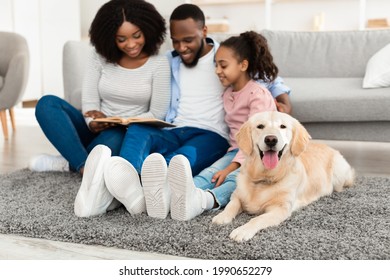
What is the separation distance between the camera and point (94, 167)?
1.65 metres

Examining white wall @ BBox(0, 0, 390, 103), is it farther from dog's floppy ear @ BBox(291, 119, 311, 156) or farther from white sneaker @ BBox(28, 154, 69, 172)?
dog's floppy ear @ BBox(291, 119, 311, 156)

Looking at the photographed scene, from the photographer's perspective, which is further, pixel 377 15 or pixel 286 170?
pixel 377 15

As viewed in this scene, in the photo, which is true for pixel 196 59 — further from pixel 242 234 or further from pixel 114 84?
pixel 242 234

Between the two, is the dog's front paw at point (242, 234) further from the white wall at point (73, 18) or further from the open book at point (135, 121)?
the white wall at point (73, 18)

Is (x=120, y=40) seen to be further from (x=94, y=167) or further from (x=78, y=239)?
(x=78, y=239)

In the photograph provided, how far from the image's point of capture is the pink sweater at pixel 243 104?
1.98 meters

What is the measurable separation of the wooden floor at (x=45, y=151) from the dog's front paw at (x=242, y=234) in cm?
21

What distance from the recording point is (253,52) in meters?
2.08

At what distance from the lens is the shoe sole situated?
156 centimetres

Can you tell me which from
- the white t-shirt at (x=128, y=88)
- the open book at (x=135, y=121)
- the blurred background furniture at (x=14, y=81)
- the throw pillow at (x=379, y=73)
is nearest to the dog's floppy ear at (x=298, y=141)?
the open book at (x=135, y=121)

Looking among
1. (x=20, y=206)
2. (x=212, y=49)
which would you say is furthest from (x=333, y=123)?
(x=20, y=206)

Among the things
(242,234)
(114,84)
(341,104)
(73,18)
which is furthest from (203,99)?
(73,18)

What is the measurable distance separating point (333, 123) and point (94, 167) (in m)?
1.47

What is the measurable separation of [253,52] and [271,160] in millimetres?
628
